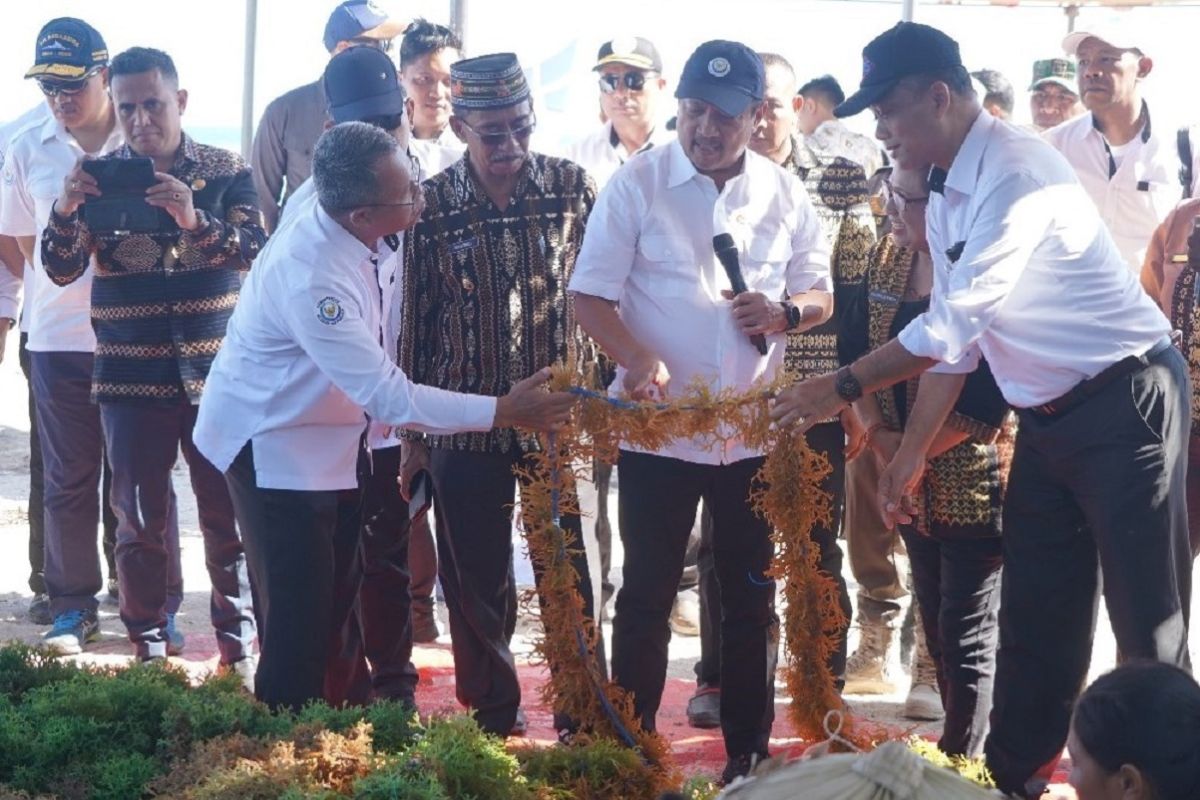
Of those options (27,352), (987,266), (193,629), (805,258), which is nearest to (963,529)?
(805,258)

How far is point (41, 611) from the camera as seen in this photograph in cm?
695

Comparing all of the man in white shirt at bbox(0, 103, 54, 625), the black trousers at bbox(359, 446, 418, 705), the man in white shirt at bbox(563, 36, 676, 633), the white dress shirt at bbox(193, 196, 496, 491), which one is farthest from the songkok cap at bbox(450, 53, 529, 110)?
the man in white shirt at bbox(0, 103, 54, 625)

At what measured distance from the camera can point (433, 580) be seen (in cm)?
678

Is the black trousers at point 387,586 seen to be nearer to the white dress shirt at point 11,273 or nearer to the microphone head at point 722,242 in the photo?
the microphone head at point 722,242

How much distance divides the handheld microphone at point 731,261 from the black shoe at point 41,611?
367 centimetres

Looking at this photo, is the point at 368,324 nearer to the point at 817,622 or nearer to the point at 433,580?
the point at 817,622

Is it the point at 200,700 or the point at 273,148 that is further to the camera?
the point at 273,148

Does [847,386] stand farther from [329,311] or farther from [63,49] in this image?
[63,49]

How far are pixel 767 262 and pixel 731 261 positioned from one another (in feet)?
0.59

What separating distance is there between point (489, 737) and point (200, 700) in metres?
0.71

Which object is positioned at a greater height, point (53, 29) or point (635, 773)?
point (53, 29)

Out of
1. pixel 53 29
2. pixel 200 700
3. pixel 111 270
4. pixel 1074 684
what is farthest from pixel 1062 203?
pixel 53 29

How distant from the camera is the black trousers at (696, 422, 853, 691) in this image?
532 centimetres

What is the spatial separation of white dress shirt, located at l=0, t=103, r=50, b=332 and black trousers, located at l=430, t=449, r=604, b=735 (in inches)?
103
